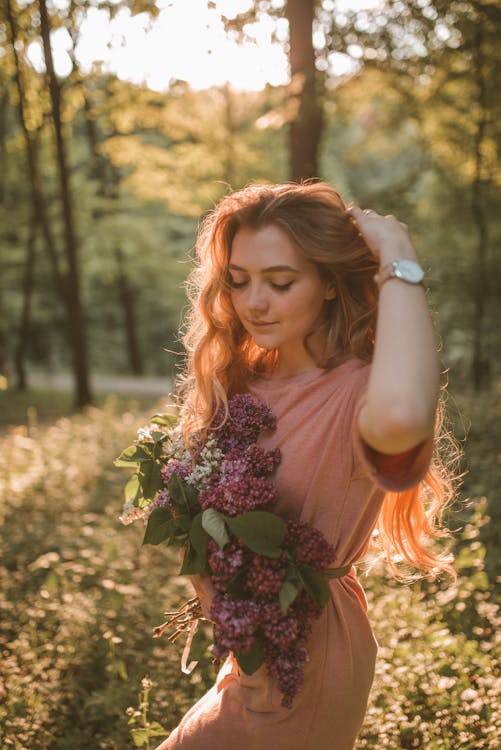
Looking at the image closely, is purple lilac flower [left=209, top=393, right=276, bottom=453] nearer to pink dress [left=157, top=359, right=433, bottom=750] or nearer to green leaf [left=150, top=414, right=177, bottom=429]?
pink dress [left=157, top=359, right=433, bottom=750]

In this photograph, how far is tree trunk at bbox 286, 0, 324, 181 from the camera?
727cm

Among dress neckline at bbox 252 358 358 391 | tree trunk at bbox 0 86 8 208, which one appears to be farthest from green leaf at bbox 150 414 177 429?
tree trunk at bbox 0 86 8 208

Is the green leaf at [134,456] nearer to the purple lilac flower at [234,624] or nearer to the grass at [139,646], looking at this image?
the purple lilac flower at [234,624]

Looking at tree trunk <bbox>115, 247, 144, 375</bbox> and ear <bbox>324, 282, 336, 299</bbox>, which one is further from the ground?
ear <bbox>324, 282, 336, 299</bbox>

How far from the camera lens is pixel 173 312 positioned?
2453cm

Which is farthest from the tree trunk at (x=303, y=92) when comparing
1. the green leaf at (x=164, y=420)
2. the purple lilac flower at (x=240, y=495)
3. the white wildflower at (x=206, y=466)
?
the purple lilac flower at (x=240, y=495)

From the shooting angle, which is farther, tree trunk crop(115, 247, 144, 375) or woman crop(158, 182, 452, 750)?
tree trunk crop(115, 247, 144, 375)

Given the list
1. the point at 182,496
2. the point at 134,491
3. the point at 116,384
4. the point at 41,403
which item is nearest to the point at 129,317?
the point at 116,384

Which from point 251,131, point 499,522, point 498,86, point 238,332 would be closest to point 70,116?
point 251,131

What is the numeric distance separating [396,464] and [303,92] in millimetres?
6948

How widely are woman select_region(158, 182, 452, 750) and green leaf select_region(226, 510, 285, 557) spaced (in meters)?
0.18

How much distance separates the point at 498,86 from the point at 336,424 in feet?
34.0

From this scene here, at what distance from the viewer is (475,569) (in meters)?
4.39

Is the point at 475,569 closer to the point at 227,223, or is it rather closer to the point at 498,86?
the point at 227,223
